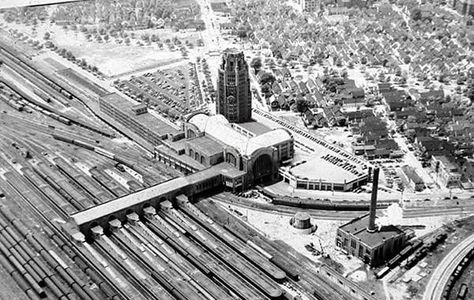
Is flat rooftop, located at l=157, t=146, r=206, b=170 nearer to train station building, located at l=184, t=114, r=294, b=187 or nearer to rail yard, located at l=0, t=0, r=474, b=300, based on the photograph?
rail yard, located at l=0, t=0, r=474, b=300

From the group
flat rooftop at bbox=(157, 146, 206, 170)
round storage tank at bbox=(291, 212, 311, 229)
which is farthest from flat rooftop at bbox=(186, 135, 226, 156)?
round storage tank at bbox=(291, 212, 311, 229)

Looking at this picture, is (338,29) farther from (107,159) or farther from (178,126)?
(107,159)

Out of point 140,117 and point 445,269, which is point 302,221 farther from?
point 140,117

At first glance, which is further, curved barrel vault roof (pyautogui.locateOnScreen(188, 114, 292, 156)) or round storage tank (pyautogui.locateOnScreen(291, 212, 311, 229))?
curved barrel vault roof (pyautogui.locateOnScreen(188, 114, 292, 156))

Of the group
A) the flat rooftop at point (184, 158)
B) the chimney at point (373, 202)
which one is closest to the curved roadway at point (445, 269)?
the chimney at point (373, 202)

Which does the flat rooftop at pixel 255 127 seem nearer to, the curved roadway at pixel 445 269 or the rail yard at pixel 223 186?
the rail yard at pixel 223 186
